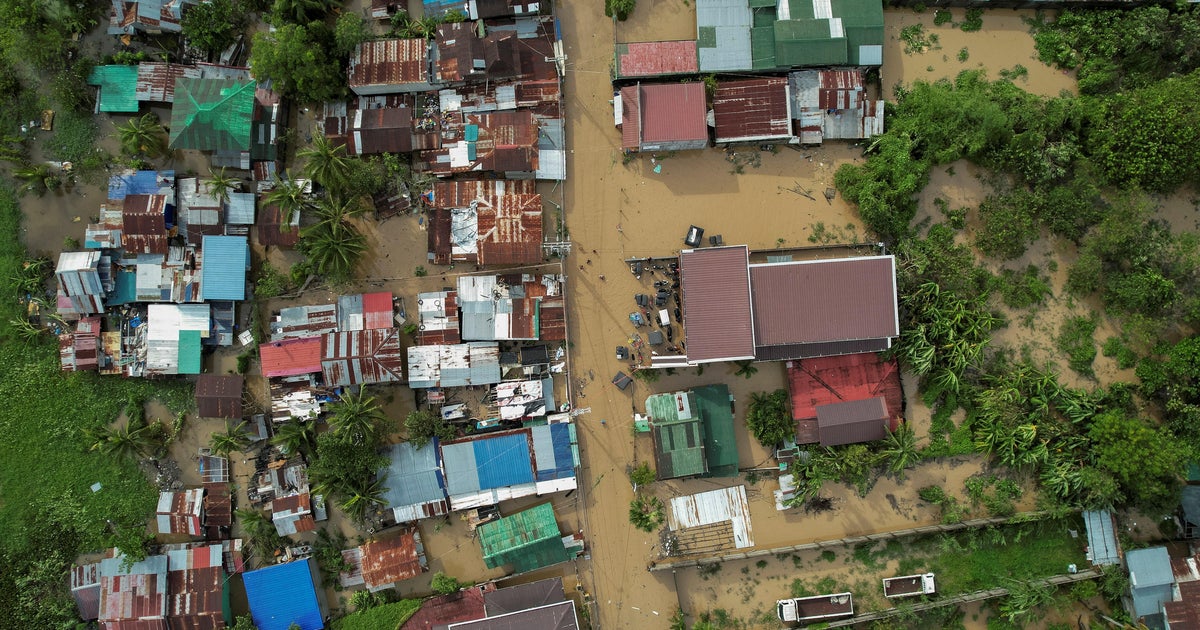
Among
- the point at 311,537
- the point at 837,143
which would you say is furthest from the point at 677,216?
the point at 311,537

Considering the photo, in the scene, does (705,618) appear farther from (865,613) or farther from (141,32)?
(141,32)

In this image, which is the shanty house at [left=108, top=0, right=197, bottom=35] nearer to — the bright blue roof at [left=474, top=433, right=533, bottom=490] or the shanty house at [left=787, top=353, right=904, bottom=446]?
the bright blue roof at [left=474, top=433, right=533, bottom=490]

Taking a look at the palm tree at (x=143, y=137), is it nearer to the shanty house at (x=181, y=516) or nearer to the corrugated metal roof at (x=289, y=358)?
the corrugated metal roof at (x=289, y=358)

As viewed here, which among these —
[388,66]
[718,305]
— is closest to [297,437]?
[388,66]

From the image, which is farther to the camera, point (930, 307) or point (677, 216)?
point (677, 216)

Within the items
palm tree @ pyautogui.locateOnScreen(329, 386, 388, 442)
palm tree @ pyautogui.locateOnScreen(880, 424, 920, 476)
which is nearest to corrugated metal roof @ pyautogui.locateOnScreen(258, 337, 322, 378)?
palm tree @ pyautogui.locateOnScreen(329, 386, 388, 442)

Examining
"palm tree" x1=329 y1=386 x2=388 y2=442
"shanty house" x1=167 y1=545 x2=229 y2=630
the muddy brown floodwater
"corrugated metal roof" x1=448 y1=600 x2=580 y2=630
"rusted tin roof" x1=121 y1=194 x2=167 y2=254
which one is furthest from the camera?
the muddy brown floodwater
